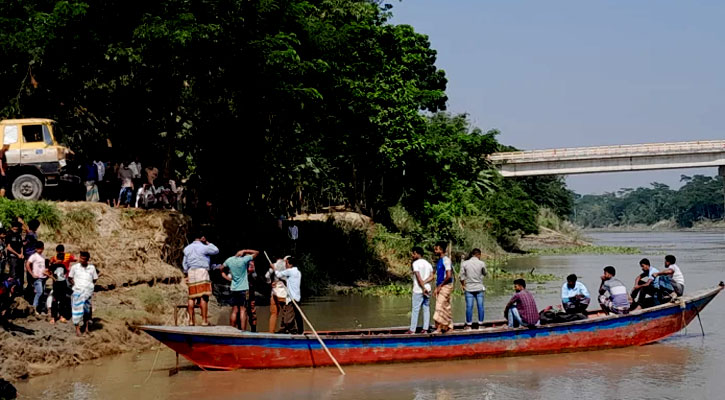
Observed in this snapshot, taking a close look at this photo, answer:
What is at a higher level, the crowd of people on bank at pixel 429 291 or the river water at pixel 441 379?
the crowd of people on bank at pixel 429 291

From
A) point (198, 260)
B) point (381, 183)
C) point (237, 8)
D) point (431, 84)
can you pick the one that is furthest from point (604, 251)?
point (198, 260)

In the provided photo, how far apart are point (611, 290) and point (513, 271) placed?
2090cm

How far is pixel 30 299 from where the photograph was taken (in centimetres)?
1596

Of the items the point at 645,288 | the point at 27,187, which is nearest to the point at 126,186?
the point at 27,187

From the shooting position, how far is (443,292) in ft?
50.8

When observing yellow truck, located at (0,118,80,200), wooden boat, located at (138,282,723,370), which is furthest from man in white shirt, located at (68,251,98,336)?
yellow truck, located at (0,118,80,200)

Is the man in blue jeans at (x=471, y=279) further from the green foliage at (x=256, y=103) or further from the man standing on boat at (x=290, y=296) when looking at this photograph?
the green foliage at (x=256, y=103)

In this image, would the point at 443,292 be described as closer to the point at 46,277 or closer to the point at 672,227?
the point at 46,277

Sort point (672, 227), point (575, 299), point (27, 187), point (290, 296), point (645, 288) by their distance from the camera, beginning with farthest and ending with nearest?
1. point (672, 227)
2. point (27, 187)
3. point (645, 288)
4. point (575, 299)
5. point (290, 296)

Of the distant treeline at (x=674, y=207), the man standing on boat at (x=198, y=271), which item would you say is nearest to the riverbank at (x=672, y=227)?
the distant treeline at (x=674, y=207)

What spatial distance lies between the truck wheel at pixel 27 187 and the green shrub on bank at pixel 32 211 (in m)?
1.29

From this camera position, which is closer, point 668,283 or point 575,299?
point 575,299

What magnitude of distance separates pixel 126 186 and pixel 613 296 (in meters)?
12.4

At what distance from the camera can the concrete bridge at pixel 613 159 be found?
2179 inches
